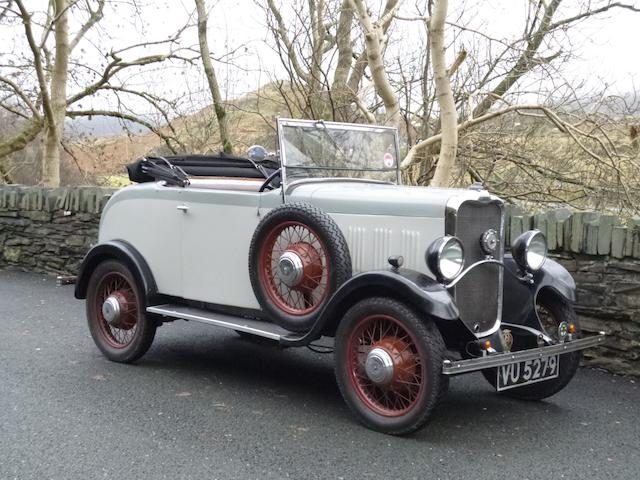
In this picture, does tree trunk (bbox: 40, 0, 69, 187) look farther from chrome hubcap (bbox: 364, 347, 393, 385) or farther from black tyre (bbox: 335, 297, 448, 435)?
chrome hubcap (bbox: 364, 347, 393, 385)

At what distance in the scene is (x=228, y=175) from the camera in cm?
613

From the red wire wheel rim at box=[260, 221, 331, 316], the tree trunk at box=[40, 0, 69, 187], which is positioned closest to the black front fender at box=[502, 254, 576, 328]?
the red wire wheel rim at box=[260, 221, 331, 316]

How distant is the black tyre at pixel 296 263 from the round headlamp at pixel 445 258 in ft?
1.88

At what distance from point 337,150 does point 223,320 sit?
1479 mm

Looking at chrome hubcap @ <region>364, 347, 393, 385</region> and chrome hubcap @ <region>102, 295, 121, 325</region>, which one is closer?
chrome hubcap @ <region>364, 347, 393, 385</region>

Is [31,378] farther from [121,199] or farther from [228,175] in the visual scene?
[228,175]

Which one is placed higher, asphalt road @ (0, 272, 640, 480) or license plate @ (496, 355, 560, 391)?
license plate @ (496, 355, 560, 391)

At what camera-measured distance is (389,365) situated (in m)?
4.11

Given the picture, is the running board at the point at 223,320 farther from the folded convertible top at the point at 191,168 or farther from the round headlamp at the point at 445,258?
the round headlamp at the point at 445,258

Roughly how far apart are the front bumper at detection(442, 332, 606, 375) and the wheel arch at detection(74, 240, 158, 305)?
260 cm

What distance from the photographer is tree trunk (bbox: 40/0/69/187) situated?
13.2 m

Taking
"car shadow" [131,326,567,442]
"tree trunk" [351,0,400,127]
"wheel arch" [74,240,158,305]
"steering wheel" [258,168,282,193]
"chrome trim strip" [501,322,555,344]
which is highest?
"tree trunk" [351,0,400,127]

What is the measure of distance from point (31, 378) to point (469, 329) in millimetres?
3055

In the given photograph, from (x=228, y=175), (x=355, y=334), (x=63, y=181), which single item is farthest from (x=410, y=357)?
(x=63, y=181)
